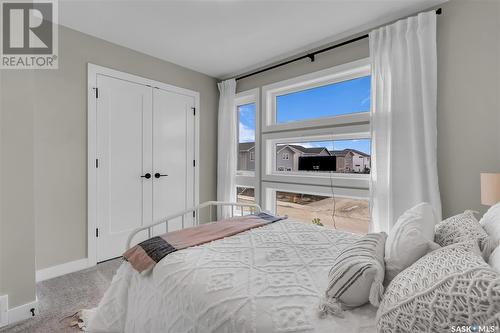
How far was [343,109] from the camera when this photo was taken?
113 inches

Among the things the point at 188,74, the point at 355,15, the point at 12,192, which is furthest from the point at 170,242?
the point at 188,74

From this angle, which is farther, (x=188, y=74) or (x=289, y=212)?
(x=188, y=74)

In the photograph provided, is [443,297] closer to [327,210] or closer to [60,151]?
[327,210]

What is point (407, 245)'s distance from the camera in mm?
909

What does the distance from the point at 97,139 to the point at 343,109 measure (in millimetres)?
2826

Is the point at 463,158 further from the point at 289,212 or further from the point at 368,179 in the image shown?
the point at 289,212

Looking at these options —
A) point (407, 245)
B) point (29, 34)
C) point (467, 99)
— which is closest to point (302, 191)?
point (467, 99)

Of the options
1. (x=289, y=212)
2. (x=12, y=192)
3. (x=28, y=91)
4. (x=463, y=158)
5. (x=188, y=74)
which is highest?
(x=188, y=74)

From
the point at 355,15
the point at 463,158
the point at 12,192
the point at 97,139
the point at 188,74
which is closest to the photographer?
the point at 12,192

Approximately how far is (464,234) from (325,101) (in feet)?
7.50

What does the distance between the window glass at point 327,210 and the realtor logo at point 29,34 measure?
9.76 ft

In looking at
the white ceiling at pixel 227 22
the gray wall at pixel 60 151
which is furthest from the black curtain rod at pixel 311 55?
the gray wall at pixel 60 151

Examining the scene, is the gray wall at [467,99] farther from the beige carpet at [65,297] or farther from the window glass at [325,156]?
the beige carpet at [65,297]

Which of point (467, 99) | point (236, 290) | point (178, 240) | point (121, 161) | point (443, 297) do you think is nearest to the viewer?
point (443, 297)
